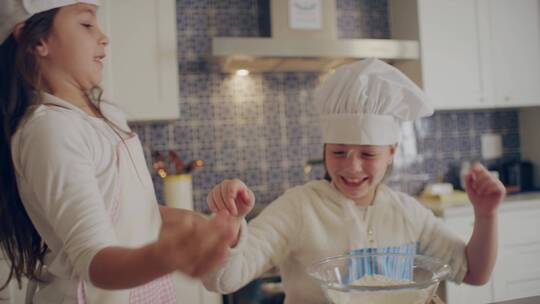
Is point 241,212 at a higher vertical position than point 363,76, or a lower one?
lower

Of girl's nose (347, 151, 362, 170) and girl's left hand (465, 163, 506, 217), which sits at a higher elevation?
girl's nose (347, 151, 362, 170)

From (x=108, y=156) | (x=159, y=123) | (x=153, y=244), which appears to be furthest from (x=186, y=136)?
(x=153, y=244)

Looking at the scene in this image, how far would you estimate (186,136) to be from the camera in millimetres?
2215

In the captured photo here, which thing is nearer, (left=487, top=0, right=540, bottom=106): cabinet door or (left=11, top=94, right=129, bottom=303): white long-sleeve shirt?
(left=11, top=94, right=129, bottom=303): white long-sleeve shirt

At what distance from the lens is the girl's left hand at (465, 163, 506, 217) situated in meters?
0.84

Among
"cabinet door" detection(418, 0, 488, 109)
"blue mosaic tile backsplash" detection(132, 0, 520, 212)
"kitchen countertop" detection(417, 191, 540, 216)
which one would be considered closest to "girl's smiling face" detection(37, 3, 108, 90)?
"blue mosaic tile backsplash" detection(132, 0, 520, 212)

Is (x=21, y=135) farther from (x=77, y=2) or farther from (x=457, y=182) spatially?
(x=457, y=182)

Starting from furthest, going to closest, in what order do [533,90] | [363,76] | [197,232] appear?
[533,90]
[363,76]
[197,232]

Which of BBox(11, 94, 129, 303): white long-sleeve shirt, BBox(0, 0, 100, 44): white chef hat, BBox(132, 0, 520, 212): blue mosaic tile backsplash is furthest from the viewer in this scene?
BBox(132, 0, 520, 212): blue mosaic tile backsplash

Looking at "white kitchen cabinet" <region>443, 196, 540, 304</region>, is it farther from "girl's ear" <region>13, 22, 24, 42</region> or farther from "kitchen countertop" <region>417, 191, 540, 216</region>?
"girl's ear" <region>13, 22, 24, 42</region>

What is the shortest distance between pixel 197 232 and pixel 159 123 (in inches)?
74.1

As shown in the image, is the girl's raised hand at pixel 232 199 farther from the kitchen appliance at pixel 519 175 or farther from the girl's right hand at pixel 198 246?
the kitchen appliance at pixel 519 175

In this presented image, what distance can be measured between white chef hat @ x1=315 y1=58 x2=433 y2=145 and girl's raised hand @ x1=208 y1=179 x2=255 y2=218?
334mm

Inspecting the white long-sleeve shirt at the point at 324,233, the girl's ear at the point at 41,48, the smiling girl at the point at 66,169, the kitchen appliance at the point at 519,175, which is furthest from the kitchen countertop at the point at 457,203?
the girl's ear at the point at 41,48
